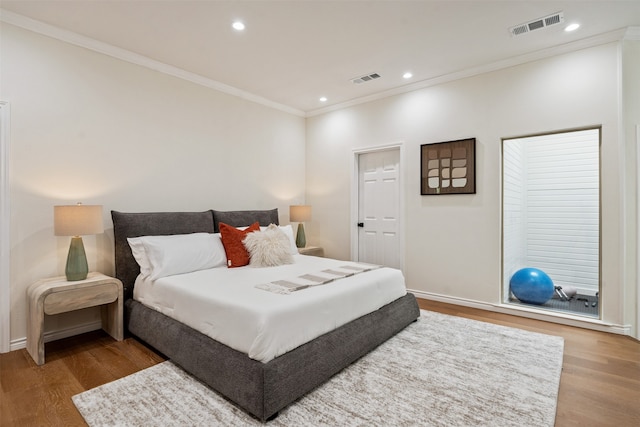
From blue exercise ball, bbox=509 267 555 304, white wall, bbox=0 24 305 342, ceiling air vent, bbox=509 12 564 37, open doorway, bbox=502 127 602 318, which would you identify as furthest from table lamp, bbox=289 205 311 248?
ceiling air vent, bbox=509 12 564 37

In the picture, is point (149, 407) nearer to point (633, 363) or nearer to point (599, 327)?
point (633, 363)

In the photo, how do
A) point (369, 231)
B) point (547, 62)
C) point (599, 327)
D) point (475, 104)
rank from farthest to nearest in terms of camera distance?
point (369, 231)
point (475, 104)
point (547, 62)
point (599, 327)

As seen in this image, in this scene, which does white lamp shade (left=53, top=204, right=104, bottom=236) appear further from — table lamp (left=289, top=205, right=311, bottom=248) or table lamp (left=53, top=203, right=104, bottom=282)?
table lamp (left=289, top=205, right=311, bottom=248)

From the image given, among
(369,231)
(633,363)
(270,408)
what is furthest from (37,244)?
(633,363)

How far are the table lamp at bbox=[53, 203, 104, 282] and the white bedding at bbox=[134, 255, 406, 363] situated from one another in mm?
489

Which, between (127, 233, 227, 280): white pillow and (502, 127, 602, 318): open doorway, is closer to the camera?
(127, 233, 227, 280): white pillow

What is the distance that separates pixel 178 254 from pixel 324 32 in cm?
246

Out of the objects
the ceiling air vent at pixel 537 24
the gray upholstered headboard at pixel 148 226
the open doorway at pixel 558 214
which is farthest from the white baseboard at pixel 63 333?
the ceiling air vent at pixel 537 24

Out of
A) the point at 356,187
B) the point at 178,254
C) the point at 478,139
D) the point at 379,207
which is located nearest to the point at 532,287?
the point at 478,139

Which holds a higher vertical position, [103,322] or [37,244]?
[37,244]

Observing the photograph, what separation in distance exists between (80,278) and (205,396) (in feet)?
5.29

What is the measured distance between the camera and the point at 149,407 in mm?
1951

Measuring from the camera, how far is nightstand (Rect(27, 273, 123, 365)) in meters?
2.50

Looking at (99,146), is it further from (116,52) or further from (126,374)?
(126,374)
